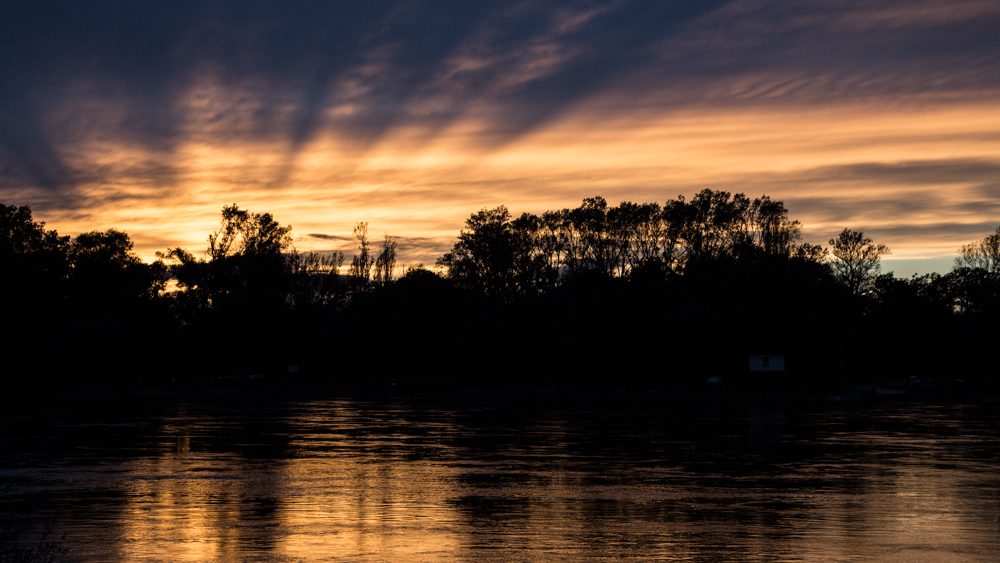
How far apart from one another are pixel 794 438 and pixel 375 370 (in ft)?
269

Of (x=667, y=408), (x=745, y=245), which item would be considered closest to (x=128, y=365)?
(x=667, y=408)

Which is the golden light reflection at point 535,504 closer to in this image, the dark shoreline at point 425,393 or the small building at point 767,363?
the dark shoreline at point 425,393

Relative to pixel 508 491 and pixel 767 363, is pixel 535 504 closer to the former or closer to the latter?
pixel 508 491

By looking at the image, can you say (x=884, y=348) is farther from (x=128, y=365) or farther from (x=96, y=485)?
(x=96, y=485)

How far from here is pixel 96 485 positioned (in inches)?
1004

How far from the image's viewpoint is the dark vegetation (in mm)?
107625

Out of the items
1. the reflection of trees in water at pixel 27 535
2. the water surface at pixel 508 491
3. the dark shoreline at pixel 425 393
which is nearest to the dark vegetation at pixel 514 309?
the dark shoreline at pixel 425 393

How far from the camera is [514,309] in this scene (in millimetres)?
→ 117125

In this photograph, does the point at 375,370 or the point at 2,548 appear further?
the point at 375,370

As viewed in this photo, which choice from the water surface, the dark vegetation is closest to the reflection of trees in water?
the water surface

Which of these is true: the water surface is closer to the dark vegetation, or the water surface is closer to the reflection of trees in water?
the reflection of trees in water

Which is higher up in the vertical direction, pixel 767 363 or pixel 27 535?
pixel 767 363

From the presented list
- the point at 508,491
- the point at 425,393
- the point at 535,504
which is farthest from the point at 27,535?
the point at 425,393

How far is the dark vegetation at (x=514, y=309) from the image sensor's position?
353 ft
